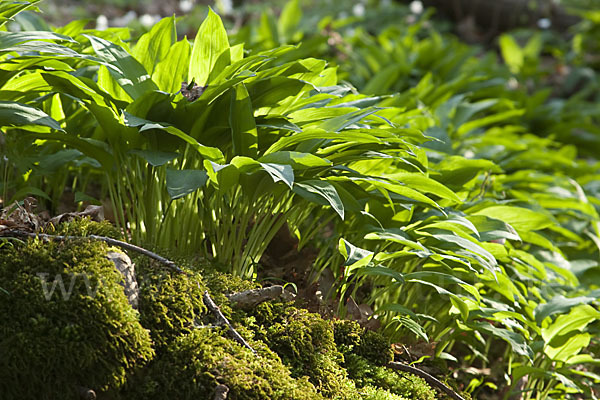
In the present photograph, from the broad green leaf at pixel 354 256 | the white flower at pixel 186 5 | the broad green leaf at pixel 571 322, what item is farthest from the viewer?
the white flower at pixel 186 5

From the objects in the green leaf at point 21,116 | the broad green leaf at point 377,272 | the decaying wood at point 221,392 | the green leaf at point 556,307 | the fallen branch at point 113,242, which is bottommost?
the green leaf at point 556,307

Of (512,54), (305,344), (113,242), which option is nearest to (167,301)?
(113,242)

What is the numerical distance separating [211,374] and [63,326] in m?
0.40

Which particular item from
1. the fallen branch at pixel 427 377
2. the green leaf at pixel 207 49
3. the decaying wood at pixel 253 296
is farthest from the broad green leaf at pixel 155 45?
the fallen branch at pixel 427 377

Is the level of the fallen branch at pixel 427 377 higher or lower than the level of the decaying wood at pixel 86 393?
lower

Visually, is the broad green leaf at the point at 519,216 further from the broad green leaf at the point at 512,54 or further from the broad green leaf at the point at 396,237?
the broad green leaf at the point at 512,54

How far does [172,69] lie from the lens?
204 centimetres

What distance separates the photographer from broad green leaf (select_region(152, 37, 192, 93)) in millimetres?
2035

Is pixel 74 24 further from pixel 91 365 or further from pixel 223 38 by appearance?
pixel 91 365

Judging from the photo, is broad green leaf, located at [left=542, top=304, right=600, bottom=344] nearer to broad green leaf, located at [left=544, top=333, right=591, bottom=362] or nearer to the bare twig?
broad green leaf, located at [left=544, top=333, right=591, bottom=362]

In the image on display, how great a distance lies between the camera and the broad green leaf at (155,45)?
2146 millimetres

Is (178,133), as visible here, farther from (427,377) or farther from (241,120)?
(427,377)

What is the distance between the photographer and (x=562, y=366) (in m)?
2.37

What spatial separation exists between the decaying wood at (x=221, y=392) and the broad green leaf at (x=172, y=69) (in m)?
1.05
